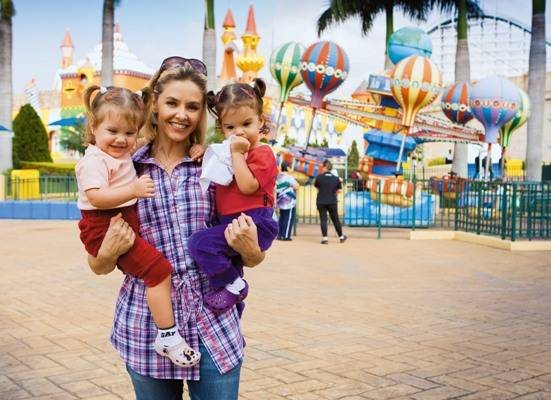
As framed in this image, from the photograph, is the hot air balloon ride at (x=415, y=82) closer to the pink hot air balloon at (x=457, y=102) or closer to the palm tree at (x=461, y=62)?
the pink hot air balloon at (x=457, y=102)

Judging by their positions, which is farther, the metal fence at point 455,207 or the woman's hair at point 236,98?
the metal fence at point 455,207

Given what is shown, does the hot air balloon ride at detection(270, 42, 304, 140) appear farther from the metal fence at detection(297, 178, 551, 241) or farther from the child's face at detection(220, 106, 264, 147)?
the child's face at detection(220, 106, 264, 147)

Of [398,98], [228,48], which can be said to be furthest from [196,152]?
[228,48]

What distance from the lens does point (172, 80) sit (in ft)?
6.77

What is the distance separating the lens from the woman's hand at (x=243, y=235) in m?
1.94

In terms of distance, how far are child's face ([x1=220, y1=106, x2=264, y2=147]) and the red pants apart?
15.2 inches

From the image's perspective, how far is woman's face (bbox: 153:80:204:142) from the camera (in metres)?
2.05

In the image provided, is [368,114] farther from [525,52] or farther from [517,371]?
[525,52]

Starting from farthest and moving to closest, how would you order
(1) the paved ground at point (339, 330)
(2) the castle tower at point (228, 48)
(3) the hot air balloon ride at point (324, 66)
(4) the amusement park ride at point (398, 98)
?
(2) the castle tower at point (228, 48), (3) the hot air balloon ride at point (324, 66), (4) the amusement park ride at point (398, 98), (1) the paved ground at point (339, 330)

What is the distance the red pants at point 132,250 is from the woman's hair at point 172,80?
277 mm

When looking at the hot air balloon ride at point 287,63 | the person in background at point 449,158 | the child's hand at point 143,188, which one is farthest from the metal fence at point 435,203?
the person in background at point 449,158

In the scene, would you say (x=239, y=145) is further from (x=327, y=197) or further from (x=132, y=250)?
(x=327, y=197)

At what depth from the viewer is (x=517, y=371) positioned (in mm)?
4496

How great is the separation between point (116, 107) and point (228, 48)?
A: 38766 millimetres
